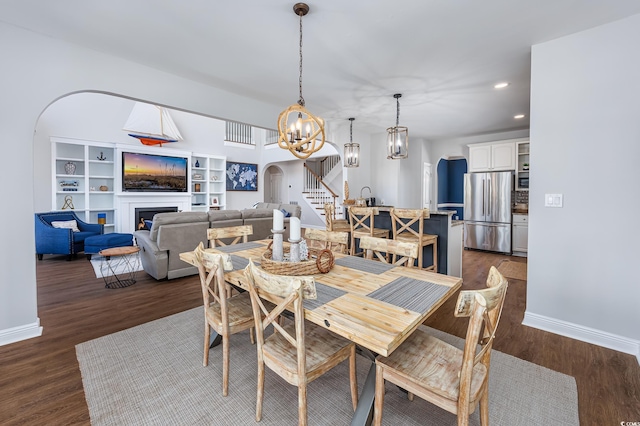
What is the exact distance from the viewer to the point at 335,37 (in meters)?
2.60

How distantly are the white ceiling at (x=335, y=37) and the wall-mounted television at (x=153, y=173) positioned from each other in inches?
189

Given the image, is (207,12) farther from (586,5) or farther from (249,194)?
(249,194)

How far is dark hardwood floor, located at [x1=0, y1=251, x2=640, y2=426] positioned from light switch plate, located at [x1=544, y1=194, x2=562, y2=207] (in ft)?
4.01

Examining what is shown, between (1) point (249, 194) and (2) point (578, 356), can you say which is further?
(1) point (249, 194)

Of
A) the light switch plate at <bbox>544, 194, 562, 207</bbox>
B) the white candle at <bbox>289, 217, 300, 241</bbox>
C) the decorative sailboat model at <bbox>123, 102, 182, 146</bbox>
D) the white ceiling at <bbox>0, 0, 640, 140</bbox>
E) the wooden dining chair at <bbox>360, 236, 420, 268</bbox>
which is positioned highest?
the decorative sailboat model at <bbox>123, 102, 182, 146</bbox>

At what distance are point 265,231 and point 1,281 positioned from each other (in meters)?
3.37

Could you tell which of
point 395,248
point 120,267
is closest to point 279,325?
point 395,248

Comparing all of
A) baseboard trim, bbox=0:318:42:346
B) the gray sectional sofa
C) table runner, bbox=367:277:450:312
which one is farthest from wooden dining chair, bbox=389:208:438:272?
baseboard trim, bbox=0:318:42:346

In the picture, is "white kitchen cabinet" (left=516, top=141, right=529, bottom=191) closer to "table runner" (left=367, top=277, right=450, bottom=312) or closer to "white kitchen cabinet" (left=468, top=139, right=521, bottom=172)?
"white kitchen cabinet" (left=468, top=139, right=521, bottom=172)

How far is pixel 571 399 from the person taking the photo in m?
1.81

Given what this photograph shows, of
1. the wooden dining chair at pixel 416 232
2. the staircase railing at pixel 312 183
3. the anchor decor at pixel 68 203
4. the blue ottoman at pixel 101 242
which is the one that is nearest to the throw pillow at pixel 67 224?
the blue ottoman at pixel 101 242

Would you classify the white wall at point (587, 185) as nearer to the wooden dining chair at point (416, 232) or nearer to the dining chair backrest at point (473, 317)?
the wooden dining chair at point (416, 232)

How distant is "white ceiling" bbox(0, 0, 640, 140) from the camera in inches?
86.5

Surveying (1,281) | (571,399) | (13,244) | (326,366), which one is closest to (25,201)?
(13,244)
